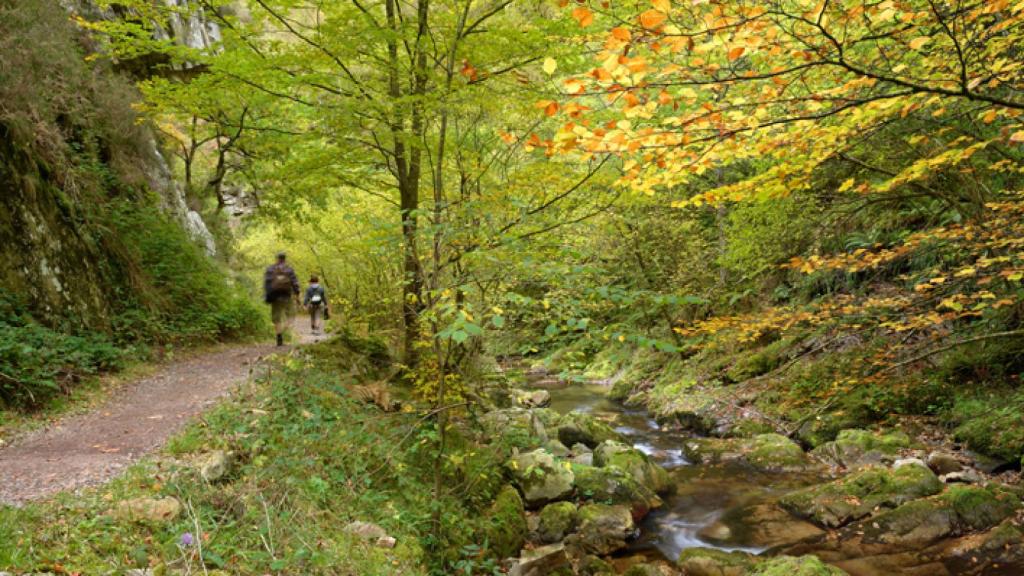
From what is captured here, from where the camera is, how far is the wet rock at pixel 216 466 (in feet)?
15.1

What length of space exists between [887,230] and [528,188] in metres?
9.24

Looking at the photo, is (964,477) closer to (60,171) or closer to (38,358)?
(38,358)

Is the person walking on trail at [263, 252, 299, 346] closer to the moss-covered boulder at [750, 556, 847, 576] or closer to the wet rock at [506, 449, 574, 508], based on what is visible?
the wet rock at [506, 449, 574, 508]

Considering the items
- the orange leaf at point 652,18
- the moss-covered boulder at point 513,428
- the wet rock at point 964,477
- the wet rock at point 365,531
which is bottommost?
the wet rock at point 964,477

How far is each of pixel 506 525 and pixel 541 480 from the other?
172 cm

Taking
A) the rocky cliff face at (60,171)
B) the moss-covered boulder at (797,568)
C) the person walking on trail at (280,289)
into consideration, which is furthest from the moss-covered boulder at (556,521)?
the rocky cliff face at (60,171)

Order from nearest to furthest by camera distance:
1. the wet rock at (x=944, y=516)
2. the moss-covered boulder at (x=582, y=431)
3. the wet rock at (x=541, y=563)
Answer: the wet rock at (x=541, y=563), the wet rock at (x=944, y=516), the moss-covered boulder at (x=582, y=431)

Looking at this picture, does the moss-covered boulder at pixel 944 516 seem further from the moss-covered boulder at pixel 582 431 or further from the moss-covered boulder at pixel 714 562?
the moss-covered boulder at pixel 582 431

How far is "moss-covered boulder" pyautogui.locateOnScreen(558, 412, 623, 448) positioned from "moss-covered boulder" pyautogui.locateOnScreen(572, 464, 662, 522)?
2.44m

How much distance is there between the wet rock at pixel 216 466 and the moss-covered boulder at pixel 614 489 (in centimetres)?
488

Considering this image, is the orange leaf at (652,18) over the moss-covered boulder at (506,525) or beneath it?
over

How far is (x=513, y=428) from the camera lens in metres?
8.56

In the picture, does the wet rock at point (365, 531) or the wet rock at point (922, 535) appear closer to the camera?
the wet rock at point (365, 531)

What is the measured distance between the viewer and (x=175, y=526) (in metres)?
3.81
